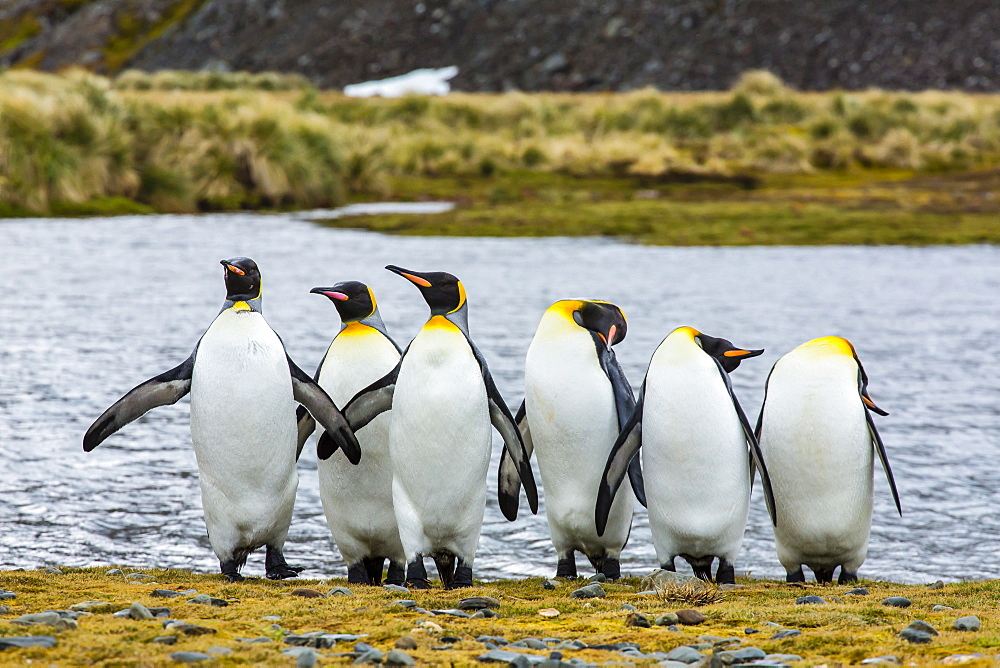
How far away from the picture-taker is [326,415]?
433 centimetres

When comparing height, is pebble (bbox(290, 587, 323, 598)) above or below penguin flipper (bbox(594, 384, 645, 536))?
below

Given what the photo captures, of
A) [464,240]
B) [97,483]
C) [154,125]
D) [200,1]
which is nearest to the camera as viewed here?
[97,483]

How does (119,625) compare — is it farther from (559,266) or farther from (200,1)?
(200,1)

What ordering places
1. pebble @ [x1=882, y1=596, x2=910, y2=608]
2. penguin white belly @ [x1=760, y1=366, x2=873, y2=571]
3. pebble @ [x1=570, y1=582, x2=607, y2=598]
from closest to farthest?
pebble @ [x1=882, y1=596, x2=910, y2=608], pebble @ [x1=570, y1=582, x2=607, y2=598], penguin white belly @ [x1=760, y1=366, x2=873, y2=571]

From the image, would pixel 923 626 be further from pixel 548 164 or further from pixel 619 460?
pixel 548 164

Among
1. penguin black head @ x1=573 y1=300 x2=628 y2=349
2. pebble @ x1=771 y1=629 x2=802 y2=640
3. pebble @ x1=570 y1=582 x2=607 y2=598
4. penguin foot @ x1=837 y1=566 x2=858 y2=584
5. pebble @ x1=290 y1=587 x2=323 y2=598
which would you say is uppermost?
penguin black head @ x1=573 y1=300 x2=628 y2=349

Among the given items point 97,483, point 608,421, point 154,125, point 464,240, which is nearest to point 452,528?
point 608,421

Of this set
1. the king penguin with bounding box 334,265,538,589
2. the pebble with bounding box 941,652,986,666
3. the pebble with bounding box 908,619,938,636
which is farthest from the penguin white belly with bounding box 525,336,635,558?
the pebble with bounding box 941,652,986,666

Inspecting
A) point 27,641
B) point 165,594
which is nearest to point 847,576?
point 165,594

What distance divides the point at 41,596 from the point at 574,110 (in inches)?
1284

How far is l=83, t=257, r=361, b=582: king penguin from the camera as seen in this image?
4355 mm

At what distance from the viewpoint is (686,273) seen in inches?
546

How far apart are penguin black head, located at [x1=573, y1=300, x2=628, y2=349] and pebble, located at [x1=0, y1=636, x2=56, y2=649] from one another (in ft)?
7.94

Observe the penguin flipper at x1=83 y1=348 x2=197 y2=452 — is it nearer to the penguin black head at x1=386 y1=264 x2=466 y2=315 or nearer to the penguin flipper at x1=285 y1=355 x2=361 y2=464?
the penguin flipper at x1=285 y1=355 x2=361 y2=464
